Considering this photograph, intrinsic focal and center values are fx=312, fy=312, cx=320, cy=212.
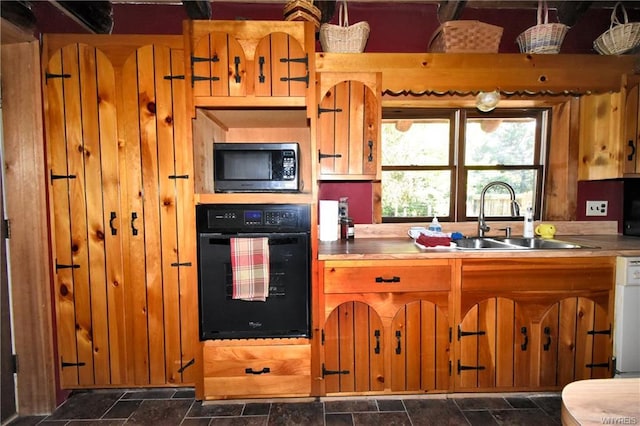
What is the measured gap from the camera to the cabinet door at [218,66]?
1.70 m

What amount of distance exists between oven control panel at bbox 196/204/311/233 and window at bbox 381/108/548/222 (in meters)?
0.96

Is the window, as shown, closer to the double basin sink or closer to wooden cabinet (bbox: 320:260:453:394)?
the double basin sink

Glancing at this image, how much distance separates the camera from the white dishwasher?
176cm

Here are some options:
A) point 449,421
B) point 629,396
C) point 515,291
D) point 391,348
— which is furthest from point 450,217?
point 629,396

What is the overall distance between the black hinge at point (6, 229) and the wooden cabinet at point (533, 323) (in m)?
2.55

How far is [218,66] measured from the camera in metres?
1.72

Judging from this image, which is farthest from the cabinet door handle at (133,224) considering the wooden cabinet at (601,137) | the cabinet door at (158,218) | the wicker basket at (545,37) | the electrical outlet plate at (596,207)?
the electrical outlet plate at (596,207)

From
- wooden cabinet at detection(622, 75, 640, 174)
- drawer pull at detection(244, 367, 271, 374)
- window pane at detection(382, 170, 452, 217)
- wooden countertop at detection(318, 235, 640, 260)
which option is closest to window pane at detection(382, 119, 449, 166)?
window pane at detection(382, 170, 452, 217)

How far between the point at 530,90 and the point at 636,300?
1365 millimetres

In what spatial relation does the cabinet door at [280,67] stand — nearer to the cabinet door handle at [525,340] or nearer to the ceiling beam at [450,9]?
the ceiling beam at [450,9]

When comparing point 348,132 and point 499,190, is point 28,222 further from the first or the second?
point 499,190

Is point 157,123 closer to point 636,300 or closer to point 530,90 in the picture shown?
point 530,90

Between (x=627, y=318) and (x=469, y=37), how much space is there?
1889mm

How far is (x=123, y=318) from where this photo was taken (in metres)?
1.84
